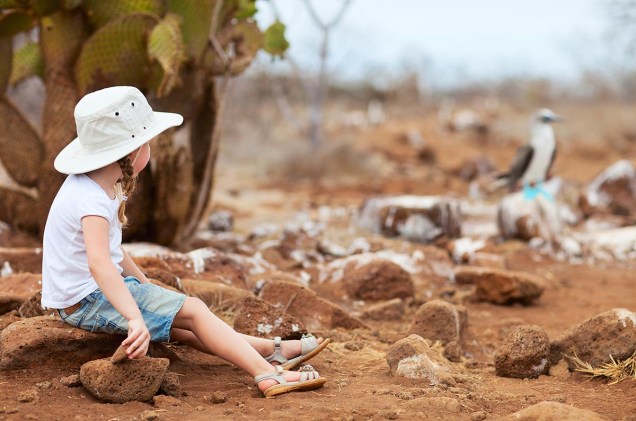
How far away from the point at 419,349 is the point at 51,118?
4.12 metres

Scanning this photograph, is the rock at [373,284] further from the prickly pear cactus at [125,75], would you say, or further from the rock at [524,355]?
the rock at [524,355]

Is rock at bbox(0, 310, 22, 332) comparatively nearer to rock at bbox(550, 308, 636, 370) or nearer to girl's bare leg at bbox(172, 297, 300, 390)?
girl's bare leg at bbox(172, 297, 300, 390)

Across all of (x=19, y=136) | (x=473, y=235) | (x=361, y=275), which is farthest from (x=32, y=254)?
(x=473, y=235)

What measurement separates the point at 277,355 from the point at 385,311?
1883 millimetres

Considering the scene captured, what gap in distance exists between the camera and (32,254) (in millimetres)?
5715

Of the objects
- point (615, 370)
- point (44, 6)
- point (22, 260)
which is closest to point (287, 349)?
point (615, 370)

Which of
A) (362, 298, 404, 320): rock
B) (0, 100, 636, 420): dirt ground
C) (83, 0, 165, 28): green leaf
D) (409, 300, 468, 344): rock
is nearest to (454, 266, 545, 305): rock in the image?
(0, 100, 636, 420): dirt ground

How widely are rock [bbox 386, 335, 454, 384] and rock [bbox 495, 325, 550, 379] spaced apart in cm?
28

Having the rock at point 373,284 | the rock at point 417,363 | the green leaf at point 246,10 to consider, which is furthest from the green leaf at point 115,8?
the rock at point 417,363

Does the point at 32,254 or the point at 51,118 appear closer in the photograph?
the point at 32,254

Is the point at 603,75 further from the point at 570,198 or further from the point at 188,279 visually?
the point at 188,279

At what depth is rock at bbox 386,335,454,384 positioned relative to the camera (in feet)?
12.7

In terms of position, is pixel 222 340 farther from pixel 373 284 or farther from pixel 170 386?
pixel 373 284

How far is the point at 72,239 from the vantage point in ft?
11.5
